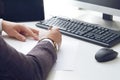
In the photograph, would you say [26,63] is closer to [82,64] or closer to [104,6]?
[82,64]

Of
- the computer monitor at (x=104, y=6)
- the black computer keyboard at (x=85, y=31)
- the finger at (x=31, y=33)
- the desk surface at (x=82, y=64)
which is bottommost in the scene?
the desk surface at (x=82, y=64)

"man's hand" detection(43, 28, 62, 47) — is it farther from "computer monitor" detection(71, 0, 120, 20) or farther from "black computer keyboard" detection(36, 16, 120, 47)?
"computer monitor" detection(71, 0, 120, 20)

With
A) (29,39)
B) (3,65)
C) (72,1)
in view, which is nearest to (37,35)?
(29,39)

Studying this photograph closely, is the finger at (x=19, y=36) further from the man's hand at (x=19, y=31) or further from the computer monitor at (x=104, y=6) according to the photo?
the computer monitor at (x=104, y=6)

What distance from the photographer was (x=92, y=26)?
125cm

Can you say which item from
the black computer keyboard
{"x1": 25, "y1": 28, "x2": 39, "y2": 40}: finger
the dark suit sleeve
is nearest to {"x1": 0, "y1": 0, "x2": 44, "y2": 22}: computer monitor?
the black computer keyboard

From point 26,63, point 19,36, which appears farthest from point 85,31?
point 26,63

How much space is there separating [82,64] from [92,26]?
1.06ft

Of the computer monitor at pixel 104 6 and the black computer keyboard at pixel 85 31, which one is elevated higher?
the computer monitor at pixel 104 6

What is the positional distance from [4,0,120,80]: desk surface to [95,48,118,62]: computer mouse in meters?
0.02

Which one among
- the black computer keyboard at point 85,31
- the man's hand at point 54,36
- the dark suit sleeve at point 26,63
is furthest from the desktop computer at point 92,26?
the dark suit sleeve at point 26,63

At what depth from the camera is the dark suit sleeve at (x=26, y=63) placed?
32.0 inches

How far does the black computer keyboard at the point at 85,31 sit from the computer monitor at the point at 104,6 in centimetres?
11

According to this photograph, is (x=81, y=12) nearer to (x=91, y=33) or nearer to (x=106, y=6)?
(x=106, y=6)
